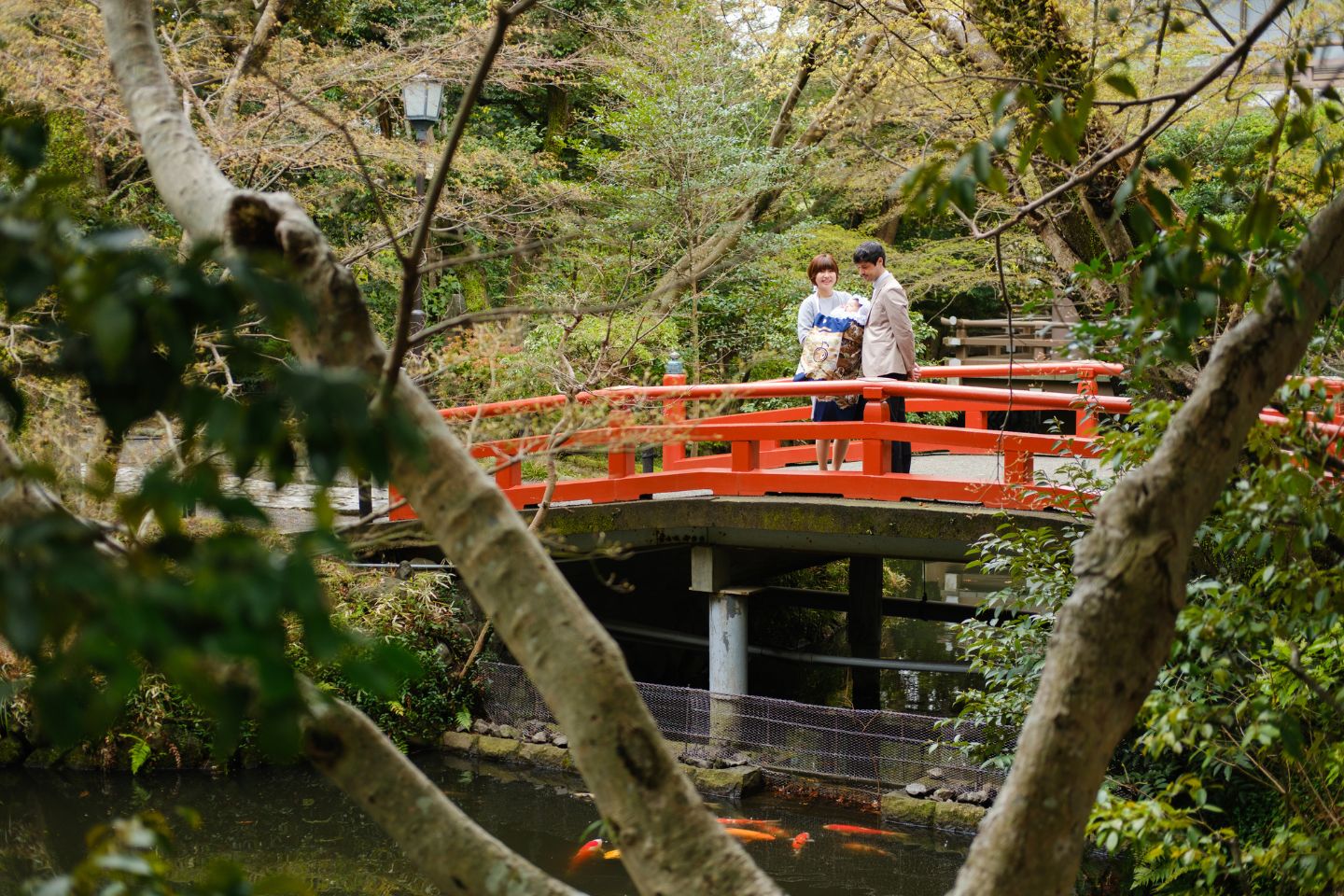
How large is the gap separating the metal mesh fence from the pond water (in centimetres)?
31

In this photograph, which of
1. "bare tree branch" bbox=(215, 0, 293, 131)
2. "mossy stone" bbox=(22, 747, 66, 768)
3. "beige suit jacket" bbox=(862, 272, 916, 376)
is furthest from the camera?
"bare tree branch" bbox=(215, 0, 293, 131)

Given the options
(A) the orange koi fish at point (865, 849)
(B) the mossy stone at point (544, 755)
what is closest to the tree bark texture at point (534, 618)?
(A) the orange koi fish at point (865, 849)

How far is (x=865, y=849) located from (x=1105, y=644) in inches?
235

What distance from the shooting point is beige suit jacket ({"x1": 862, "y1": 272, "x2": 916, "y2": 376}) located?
7930 millimetres

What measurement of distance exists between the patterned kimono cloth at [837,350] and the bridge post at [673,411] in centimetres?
94

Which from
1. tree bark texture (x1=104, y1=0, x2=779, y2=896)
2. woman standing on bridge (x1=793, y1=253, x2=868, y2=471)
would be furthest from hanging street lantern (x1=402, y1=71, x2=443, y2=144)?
Result: tree bark texture (x1=104, y1=0, x2=779, y2=896)

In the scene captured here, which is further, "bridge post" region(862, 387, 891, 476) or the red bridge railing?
"bridge post" region(862, 387, 891, 476)

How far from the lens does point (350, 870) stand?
24.2ft

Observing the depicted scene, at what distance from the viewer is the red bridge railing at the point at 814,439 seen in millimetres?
6883

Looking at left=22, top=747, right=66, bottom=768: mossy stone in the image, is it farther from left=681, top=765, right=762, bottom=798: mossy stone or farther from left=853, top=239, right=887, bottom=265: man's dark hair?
left=853, top=239, right=887, bottom=265: man's dark hair

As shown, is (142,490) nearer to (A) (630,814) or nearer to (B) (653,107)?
(A) (630,814)

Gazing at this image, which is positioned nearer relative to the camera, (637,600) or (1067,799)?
(1067,799)

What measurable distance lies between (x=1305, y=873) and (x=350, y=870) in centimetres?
561

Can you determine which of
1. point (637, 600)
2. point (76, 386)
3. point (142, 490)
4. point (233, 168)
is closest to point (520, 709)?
point (637, 600)
